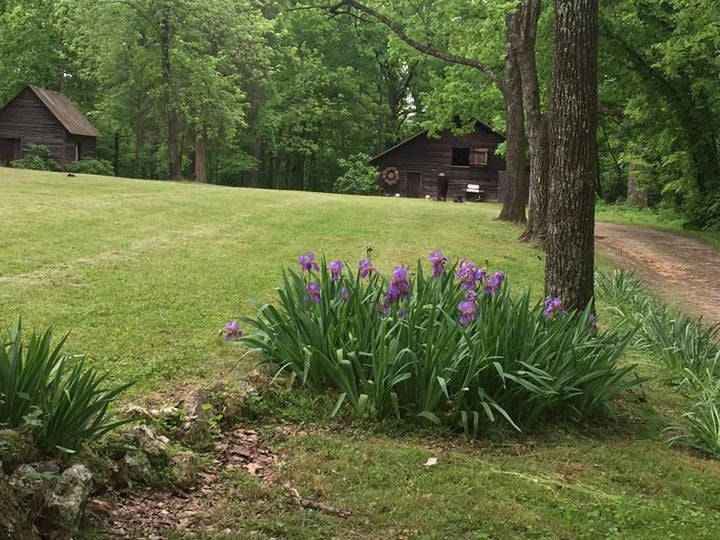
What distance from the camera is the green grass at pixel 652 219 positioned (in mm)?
21344

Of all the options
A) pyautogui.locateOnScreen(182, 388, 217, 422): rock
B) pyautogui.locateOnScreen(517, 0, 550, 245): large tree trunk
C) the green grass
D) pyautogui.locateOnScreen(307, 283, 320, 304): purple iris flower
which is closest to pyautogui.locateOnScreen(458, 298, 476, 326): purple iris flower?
pyautogui.locateOnScreen(307, 283, 320, 304): purple iris flower

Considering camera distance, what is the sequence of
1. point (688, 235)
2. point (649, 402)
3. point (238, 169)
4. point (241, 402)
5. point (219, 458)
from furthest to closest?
1. point (238, 169)
2. point (688, 235)
3. point (649, 402)
4. point (241, 402)
5. point (219, 458)

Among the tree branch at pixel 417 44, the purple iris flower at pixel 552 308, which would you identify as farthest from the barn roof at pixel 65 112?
the purple iris flower at pixel 552 308

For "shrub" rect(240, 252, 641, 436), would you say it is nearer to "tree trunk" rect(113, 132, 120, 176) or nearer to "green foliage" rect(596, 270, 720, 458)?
"green foliage" rect(596, 270, 720, 458)

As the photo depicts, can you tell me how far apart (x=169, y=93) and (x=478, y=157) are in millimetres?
18853

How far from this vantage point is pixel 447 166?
46.1 meters

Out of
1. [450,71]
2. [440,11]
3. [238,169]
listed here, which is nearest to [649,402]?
[440,11]

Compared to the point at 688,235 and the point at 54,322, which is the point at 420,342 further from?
the point at 688,235

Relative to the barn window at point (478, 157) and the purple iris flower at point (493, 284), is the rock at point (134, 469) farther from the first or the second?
the barn window at point (478, 157)

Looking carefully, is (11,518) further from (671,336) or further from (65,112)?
(65,112)

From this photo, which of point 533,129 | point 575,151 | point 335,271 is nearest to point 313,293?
point 335,271

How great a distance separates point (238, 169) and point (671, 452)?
2042 inches

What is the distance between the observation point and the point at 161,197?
19.8 meters

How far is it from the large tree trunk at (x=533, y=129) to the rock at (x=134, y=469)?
12.1 m
